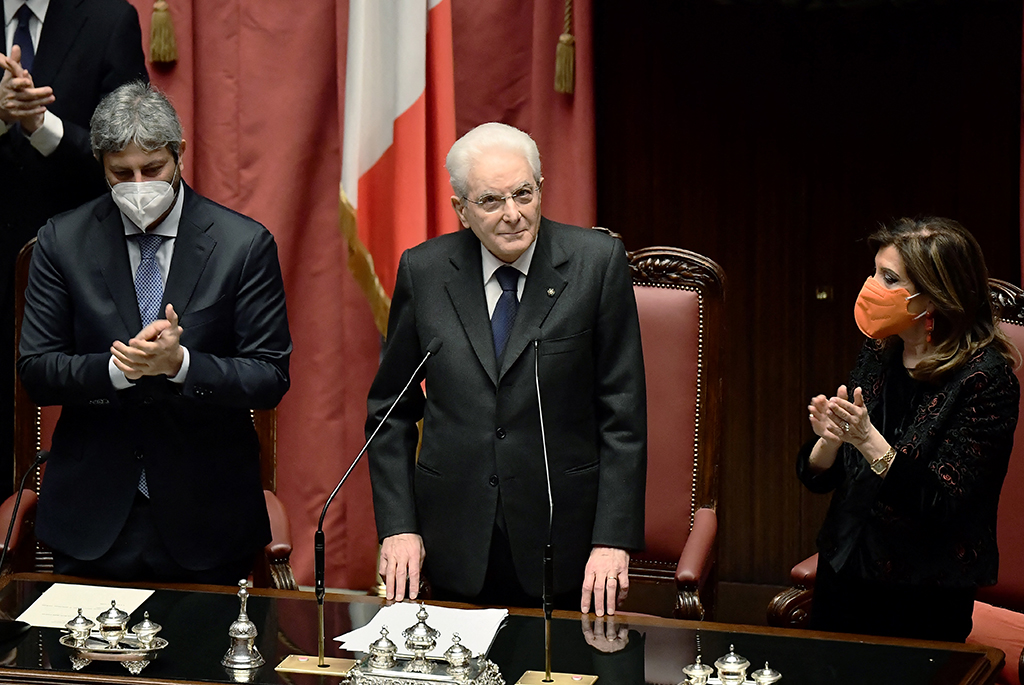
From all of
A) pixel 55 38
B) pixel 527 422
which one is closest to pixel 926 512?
pixel 527 422

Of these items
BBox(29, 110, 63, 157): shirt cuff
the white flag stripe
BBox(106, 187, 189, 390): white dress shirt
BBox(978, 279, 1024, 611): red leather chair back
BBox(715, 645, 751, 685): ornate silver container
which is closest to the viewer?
BBox(715, 645, 751, 685): ornate silver container

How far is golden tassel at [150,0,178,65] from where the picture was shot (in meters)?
3.87

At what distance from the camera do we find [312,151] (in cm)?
406

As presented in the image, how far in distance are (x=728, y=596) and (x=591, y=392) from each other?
165 centimetres

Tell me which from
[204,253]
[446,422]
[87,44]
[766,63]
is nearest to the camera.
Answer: [446,422]

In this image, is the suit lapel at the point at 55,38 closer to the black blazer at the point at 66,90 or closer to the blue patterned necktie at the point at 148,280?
the black blazer at the point at 66,90

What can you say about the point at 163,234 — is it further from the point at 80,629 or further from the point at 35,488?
the point at 80,629

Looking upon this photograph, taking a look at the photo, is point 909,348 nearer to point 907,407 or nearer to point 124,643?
point 907,407

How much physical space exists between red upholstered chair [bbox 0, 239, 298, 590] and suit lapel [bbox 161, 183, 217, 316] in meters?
0.52

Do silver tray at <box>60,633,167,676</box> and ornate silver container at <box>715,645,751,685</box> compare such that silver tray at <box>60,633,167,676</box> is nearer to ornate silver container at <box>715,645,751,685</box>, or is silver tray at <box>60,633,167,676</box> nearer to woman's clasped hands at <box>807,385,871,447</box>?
ornate silver container at <box>715,645,751,685</box>

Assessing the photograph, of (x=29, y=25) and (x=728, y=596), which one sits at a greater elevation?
(x=29, y=25)

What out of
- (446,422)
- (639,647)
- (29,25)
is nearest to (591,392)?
(446,422)

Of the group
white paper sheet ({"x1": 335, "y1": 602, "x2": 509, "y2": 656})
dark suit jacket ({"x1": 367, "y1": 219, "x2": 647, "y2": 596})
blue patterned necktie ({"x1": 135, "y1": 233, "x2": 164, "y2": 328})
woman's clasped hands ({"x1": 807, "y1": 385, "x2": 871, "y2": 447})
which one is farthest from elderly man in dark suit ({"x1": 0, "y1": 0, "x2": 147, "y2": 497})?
woman's clasped hands ({"x1": 807, "y1": 385, "x2": 871, "y2": 447})

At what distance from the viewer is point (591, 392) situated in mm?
2598
